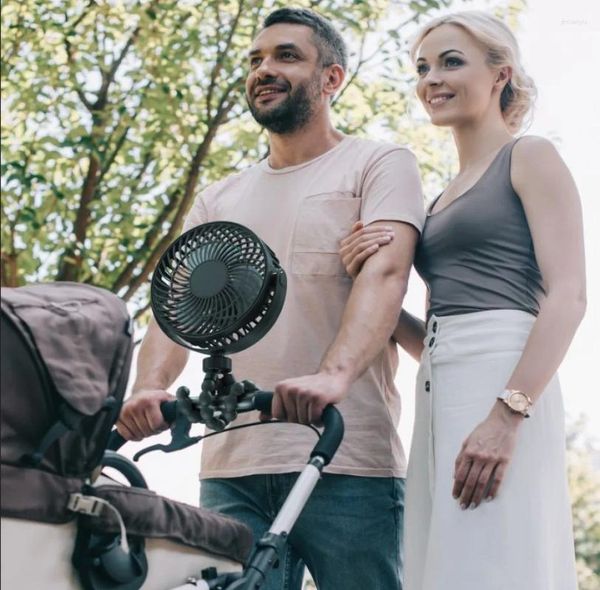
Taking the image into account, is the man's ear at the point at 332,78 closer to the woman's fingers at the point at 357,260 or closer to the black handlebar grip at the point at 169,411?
the woman's fingers at the point at 357,260

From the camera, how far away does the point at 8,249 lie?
6871 millimetres

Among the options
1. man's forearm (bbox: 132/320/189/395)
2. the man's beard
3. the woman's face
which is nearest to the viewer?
the woman's face

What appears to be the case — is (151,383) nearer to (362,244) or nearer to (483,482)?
(362,244)

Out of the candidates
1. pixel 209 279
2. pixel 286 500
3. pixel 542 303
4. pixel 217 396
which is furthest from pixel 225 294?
pixel 542 303

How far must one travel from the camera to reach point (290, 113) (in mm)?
3180

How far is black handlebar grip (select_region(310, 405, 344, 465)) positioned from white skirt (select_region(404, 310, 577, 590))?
324 mm

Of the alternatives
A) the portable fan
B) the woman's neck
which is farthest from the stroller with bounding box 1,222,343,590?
the woman's neck

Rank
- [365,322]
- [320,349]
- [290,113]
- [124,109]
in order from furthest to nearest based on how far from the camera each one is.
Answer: [124,109] < [290,113] < [320,349] < [365,322]

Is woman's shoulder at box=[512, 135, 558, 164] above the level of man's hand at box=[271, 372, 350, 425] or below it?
above

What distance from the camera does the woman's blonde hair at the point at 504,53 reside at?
2.93 m

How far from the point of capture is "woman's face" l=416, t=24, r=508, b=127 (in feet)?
9.55

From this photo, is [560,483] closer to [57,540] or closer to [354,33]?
[57,540]

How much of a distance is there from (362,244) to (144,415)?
66 cm

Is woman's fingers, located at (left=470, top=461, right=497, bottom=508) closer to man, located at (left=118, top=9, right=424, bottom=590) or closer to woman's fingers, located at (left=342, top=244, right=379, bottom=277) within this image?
man, located at (left=118, top=9, right=424, bottom=590)
